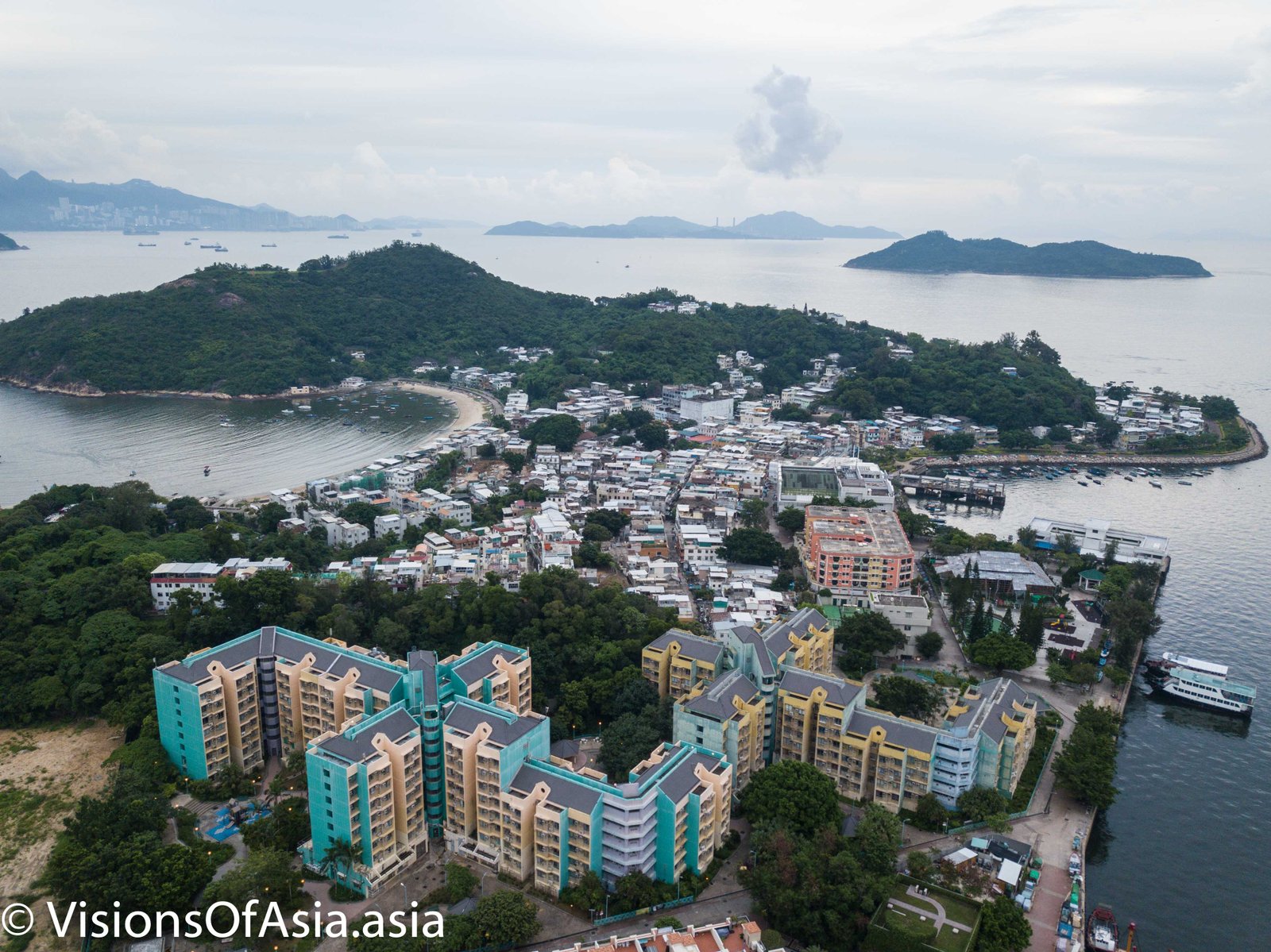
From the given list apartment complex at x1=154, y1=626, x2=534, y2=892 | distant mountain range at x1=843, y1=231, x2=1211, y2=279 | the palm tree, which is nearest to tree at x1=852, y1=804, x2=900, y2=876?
apartment complex at x1=154, y1=626, x2=534, y2=892

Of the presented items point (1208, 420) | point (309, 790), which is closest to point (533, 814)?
point (309, 790)

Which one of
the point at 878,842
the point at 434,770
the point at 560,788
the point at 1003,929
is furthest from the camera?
the point at 434,770

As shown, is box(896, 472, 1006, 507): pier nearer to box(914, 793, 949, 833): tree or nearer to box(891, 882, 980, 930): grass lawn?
box(914, 793, 949, 833): tree

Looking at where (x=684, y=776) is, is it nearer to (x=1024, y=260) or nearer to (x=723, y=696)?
(x=723, y=696)

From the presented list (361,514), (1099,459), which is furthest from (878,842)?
(1099,459)

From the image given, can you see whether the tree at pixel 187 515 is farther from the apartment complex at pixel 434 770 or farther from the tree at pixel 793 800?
the tree at pixel 793 800

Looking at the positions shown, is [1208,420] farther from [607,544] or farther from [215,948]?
[215,948]

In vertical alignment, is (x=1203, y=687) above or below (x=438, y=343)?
below
